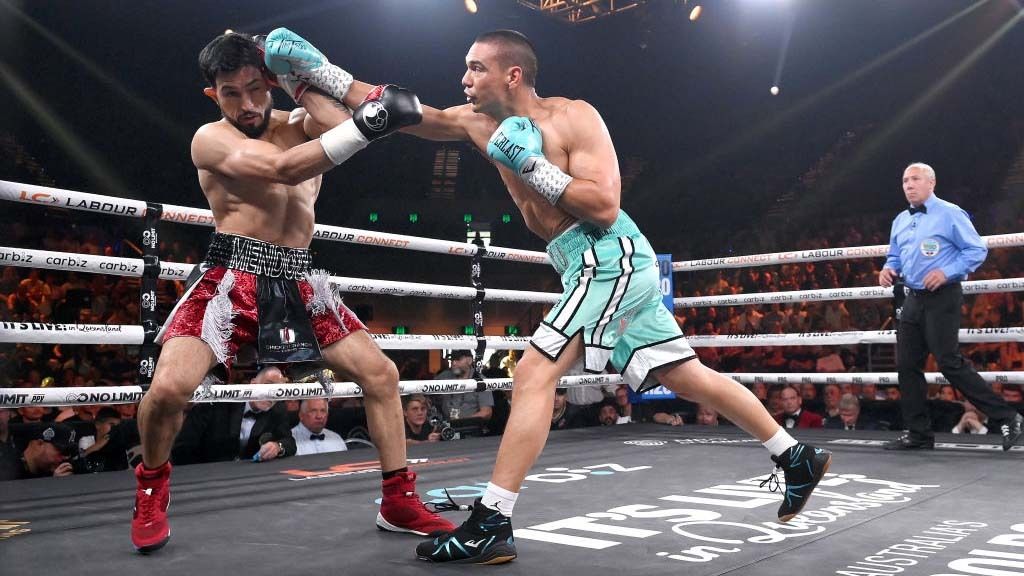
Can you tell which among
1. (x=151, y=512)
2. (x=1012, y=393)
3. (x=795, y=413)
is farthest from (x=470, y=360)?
(x=1012, y=393)

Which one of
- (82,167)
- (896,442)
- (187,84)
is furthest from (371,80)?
(896,442)

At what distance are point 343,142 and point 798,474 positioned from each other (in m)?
1.38

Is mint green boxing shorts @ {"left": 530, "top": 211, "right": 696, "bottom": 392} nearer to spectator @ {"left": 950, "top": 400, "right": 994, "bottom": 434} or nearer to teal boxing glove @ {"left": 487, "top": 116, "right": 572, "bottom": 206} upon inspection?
teal boxing glove @ {"left": 487, "top": 116, "right": 572, "bottom": 206}

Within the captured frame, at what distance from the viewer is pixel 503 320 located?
54.5ft

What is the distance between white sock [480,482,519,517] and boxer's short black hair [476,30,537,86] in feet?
3.22

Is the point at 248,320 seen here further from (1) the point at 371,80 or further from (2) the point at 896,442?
(1) the point at 371,80

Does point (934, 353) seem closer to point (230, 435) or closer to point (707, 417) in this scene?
point (707, 417)

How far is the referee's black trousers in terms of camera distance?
3459mm

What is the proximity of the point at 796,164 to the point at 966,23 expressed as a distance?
115 inches

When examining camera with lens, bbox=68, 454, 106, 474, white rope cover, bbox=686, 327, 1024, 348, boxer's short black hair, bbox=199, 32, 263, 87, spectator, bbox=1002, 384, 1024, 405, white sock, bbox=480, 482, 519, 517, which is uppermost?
boxer's short black hair, bbox=199, 32, 263, 87

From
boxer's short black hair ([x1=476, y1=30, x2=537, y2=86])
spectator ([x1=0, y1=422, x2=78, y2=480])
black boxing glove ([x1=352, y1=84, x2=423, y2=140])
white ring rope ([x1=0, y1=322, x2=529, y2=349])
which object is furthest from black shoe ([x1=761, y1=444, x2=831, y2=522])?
spectator ([x1=0, y1=422, x2=78, y2=480])

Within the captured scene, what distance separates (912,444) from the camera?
138 inches

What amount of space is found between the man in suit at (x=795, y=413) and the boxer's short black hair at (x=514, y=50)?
3.50 metres

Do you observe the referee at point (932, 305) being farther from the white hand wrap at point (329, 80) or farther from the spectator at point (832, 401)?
the white hand wrap at point (329, 80)
